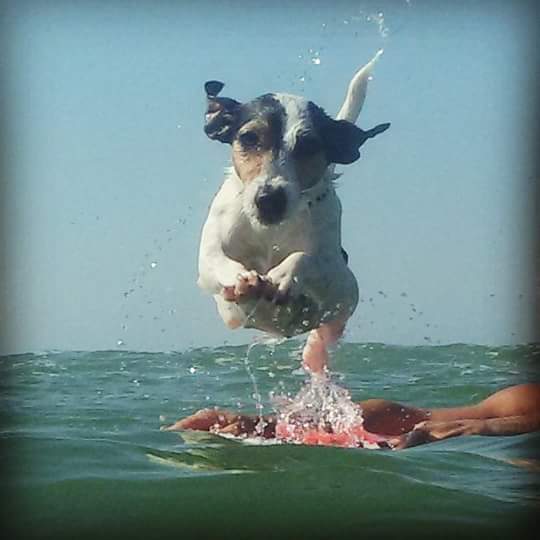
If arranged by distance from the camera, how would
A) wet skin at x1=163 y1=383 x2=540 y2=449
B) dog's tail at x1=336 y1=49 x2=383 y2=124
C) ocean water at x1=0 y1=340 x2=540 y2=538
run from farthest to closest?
wet skin at x1=163 y1=383 x2=540 y2=449 → dog's tail at x1=336 y1=49 x2=383 y2=124 → ocean water at x1=0 y1=340 x2=540 y2=538

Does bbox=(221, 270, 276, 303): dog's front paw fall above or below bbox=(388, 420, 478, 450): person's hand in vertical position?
above

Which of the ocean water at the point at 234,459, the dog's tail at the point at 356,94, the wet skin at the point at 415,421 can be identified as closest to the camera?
the ocean water at the point at 234,459

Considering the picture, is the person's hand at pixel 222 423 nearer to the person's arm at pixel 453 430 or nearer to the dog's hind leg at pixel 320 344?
the dog's hind leg at pixel 320 344

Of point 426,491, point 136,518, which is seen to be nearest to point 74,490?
point 136,518

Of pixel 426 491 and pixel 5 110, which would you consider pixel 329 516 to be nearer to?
pixel 426 491

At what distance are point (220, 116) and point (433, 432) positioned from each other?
3.75 ft

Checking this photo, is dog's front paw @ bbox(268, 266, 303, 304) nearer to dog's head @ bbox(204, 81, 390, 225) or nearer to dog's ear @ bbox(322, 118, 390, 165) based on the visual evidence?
dog's head @ bbox(204, 81, 390, 225)

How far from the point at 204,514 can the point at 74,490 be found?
379mm

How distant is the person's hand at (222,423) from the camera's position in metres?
3.62

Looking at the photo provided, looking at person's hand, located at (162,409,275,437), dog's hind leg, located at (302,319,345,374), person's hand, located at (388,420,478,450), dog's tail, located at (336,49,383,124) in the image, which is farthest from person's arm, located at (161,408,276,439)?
dog's tail, located at (336,49,383,124)

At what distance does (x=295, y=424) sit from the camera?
144 inches

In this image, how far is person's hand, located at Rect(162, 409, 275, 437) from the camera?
3619 millimetres

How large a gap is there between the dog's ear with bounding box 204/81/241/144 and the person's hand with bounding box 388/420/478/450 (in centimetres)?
104

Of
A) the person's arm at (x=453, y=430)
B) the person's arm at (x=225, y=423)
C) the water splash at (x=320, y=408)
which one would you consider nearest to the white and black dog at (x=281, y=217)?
the water splash at (x=320, y=408)
